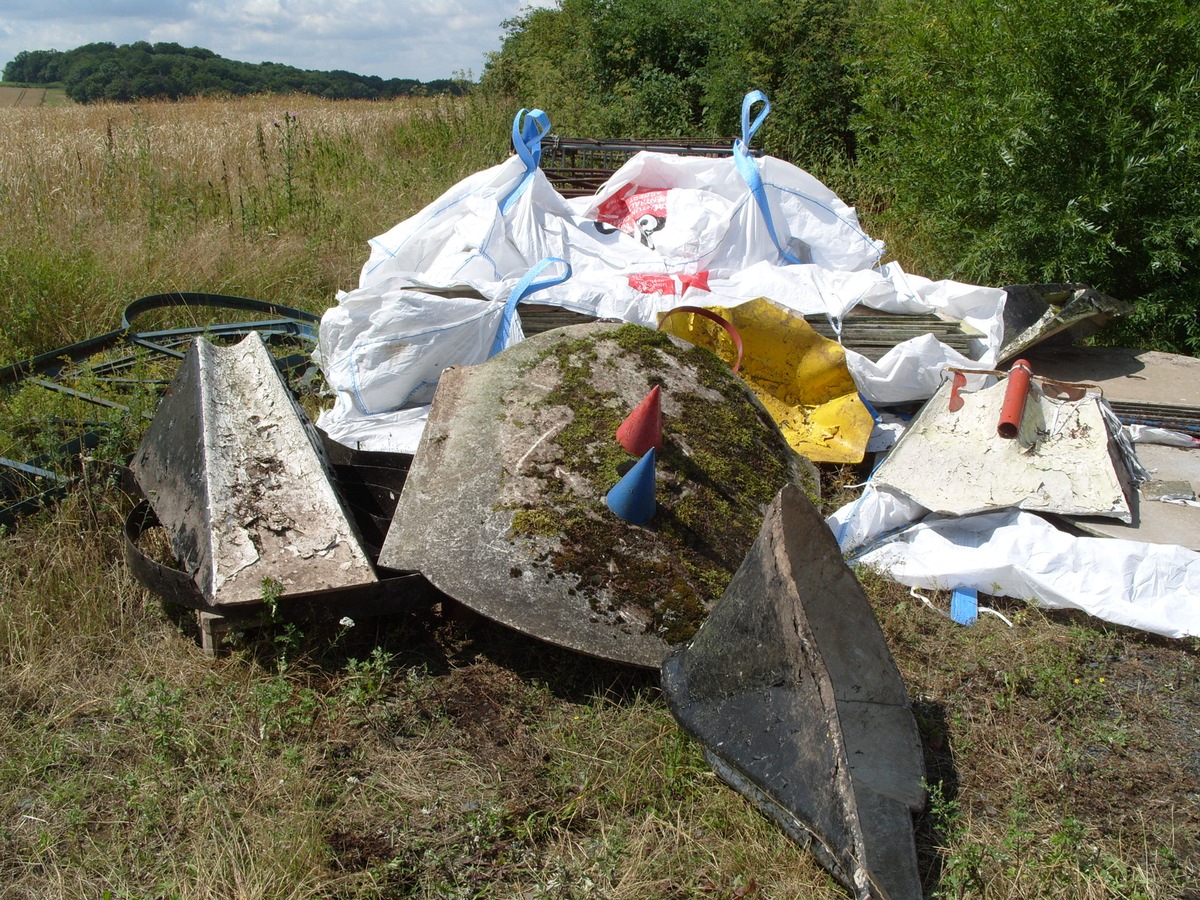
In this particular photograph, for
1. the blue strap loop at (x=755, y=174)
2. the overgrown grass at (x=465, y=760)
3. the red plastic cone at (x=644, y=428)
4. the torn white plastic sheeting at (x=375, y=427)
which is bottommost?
the overgrown grass at (x=465, y=760)

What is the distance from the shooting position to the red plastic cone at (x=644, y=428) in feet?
9.34

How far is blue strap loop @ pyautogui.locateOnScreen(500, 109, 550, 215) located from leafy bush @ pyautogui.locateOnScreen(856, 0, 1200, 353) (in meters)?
2.44

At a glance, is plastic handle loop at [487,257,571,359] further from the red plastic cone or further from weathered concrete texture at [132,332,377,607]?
the red plastic cone

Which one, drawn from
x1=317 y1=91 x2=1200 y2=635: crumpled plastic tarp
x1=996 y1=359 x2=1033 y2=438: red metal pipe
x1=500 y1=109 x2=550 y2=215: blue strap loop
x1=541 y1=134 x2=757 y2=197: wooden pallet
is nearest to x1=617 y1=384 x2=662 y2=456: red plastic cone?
x1=317 y1=91 x2=1200 y2=635: crumpled plastic tarp

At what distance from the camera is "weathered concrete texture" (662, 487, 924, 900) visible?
6.61 feet

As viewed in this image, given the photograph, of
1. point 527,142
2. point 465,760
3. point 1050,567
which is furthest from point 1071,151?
point 465,760

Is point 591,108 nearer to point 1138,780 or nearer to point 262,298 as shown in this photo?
point 262,298

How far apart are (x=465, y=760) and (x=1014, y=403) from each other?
2.57 metres

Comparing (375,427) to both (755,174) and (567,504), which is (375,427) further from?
(755,174)

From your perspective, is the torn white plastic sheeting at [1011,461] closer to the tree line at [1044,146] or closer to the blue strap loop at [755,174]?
the blue strap loop at [755,174]

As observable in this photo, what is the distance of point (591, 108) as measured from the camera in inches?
447

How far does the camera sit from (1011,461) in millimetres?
3621

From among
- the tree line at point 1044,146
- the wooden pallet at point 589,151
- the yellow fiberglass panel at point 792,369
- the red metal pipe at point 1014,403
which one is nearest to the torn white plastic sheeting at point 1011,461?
the red metal pipe at point 1014,403

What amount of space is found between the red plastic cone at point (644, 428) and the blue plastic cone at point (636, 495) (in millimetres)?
99
